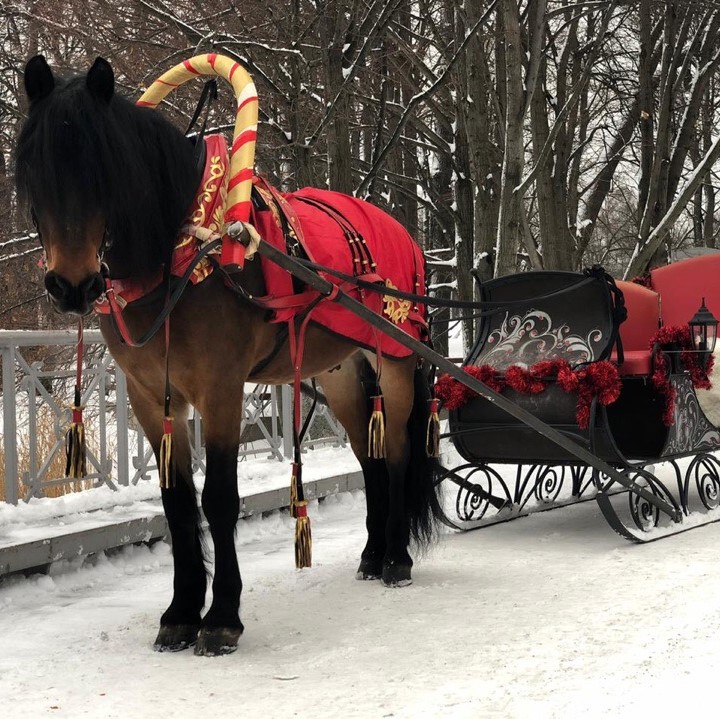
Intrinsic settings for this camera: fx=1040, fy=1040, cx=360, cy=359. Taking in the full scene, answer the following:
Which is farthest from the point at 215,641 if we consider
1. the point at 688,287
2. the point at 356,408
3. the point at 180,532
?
the point at 688,287

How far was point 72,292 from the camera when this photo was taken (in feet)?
11.4

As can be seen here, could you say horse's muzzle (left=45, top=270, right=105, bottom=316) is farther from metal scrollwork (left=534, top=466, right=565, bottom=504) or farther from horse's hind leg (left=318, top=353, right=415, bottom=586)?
metal scrollwork (left=534, top=466, right=565, bottom=504)

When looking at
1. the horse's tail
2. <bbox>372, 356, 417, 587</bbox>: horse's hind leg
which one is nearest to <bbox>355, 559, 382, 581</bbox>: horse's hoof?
<bbox>372, 356, 417, 587</bbox>: horse's hind leg

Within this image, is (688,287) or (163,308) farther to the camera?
(688,287)

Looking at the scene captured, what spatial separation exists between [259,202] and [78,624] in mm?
1990

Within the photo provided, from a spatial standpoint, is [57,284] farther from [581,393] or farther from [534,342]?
[534,342]

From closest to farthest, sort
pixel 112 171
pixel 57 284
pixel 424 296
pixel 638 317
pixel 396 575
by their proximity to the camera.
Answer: pixel 57 284 → pixel 112 171 → pixel 396 575 → pixel 424 296 → pixel 638 317

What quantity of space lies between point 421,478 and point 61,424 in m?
2.26

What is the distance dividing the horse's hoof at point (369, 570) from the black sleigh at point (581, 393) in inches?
38.0

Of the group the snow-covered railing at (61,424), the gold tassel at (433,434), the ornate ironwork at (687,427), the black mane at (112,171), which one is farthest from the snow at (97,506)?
the ornate ironwork at (687,427)

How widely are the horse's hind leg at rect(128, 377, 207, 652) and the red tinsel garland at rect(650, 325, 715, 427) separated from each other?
307 cm

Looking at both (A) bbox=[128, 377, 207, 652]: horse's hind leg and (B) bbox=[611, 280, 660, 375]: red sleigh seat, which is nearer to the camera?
(A) bbox=[128, 377, 207, 652]: horse's hind leg

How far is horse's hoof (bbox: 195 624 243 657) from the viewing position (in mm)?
3994

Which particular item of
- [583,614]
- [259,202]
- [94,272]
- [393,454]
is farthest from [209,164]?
[583,614]
